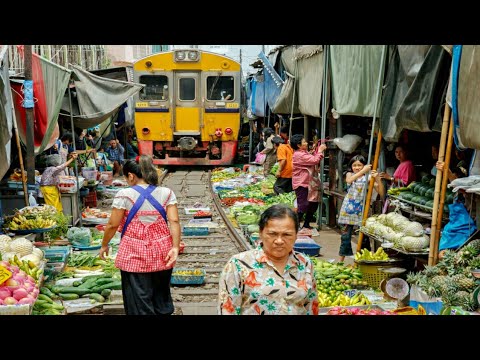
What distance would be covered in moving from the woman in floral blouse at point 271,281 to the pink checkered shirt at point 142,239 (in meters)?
2.10

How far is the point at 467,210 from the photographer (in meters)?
7.09

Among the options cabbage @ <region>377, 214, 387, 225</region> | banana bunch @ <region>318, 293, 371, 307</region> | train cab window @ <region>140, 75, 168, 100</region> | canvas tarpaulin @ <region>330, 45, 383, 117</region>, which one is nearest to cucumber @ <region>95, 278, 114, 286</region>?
banana bunch @ <region>318, 293, 371, 307</region>

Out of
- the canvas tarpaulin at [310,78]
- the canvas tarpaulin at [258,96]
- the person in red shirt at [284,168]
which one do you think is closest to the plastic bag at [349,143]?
the canvas tarpaulin at [310,78]

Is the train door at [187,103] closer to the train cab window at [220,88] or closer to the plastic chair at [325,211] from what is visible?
the train cab window at [220,88]

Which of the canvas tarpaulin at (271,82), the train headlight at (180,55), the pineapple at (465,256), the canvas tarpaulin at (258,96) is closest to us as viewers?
the pineapple at (465,256)

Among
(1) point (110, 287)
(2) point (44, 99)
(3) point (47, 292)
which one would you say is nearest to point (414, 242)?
(1) point (110, 287)

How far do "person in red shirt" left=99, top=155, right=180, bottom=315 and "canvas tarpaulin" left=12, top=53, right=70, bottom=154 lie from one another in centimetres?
591

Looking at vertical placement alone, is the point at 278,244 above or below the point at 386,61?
below

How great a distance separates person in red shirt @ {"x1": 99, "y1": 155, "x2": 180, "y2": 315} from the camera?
575 centimetres

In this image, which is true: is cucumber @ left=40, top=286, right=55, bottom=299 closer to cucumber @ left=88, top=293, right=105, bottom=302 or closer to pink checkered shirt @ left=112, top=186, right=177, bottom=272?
cucumber @ left=88, top=293, right=105, bottom=302

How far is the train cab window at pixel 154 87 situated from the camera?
2166cm
